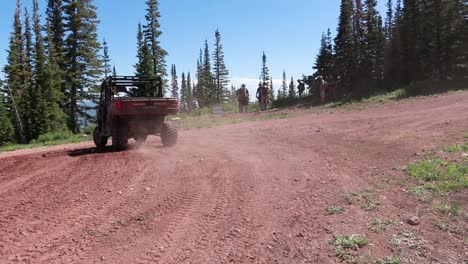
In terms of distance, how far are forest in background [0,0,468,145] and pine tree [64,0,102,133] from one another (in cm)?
10

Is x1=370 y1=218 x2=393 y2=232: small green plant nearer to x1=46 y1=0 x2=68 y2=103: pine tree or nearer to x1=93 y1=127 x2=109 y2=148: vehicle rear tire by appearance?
x1=93 y1=127 x2=109 y2=148: vehicle rear tire

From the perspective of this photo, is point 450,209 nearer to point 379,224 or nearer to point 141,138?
point 379,224

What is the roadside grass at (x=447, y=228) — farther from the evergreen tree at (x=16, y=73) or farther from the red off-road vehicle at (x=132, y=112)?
the evergreen tree at (x=16, y=73)

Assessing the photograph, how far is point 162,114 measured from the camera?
11969 mm

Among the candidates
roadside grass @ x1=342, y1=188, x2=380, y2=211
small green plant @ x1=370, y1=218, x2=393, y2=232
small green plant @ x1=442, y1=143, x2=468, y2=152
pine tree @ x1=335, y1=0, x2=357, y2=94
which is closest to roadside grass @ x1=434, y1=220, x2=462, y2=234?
small green plant @ x1=370, y1=218, x2=393, y2=232

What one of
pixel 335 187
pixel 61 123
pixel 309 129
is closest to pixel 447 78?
pixel 309 129

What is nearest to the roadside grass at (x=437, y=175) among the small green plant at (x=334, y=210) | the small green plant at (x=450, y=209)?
the small green plant at (x=450, y=209)

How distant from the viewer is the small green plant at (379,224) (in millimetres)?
4629

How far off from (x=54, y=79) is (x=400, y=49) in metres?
33.2

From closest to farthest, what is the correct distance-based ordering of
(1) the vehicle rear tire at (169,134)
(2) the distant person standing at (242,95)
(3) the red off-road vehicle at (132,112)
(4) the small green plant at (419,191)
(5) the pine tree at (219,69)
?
1. (4) the small green plant at (419,191)
2. (3) the red off-road vehicle at (132,112)
3. (1) the vehicle rear tire at (169,134)
4. (2) the distant person standing at (242,95)
5. (5) the pine tree at (219,69)

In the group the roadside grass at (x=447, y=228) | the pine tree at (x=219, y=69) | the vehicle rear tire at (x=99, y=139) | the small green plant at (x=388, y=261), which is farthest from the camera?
the pine tree at (x=219, y=69)

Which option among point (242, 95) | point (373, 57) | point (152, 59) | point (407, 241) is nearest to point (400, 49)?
point (373, 57)

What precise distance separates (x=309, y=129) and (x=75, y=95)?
3271cm

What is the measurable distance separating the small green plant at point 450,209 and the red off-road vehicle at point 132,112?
8241 mm
